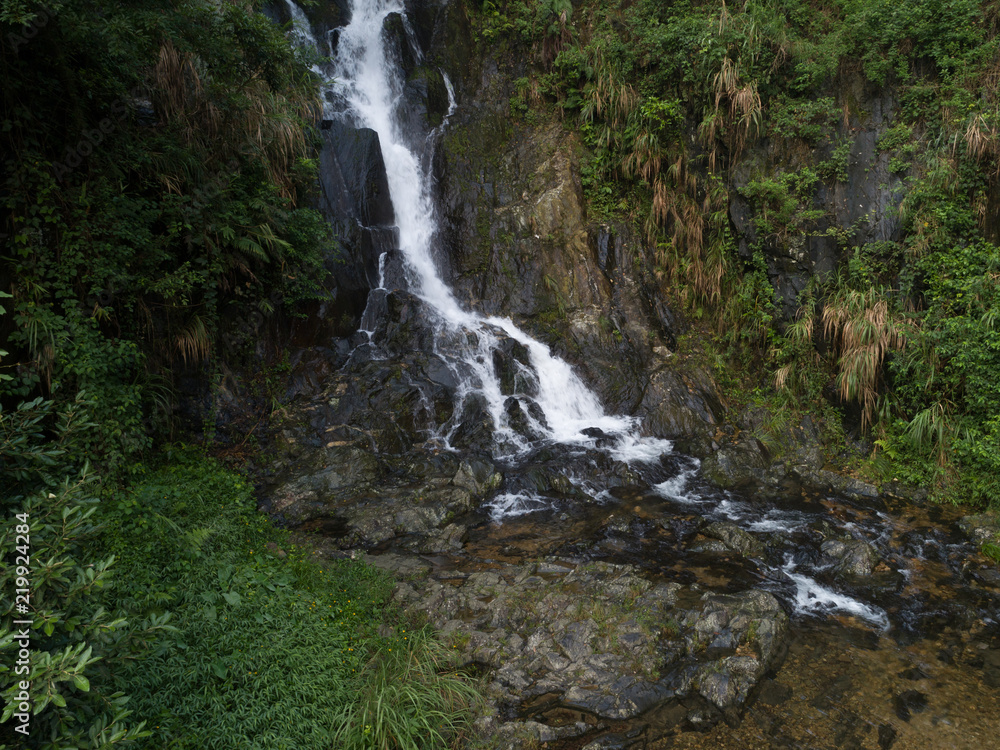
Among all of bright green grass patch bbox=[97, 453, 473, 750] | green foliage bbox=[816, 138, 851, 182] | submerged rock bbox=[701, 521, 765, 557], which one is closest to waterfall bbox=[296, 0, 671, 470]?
submerged rock bbox=[701, 521, 765, 557]

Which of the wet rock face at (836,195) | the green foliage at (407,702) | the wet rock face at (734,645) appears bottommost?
the wet rock face at (734,645)

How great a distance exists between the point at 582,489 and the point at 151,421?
5.89 m

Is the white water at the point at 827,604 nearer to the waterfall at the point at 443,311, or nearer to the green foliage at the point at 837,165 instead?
the waterfall at the point at 443,311

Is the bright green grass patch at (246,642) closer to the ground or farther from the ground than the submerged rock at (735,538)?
farther from the ground

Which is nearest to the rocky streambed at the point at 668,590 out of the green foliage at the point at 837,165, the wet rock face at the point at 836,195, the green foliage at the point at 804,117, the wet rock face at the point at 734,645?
the wet rock face at the point at 734,645

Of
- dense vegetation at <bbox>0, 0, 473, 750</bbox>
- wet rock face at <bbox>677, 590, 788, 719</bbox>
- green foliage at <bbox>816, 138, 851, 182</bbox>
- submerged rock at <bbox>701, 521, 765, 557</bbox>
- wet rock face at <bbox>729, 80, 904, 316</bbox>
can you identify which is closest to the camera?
dense vegetation at <bbox>0, 0, 473, 750</bbox>

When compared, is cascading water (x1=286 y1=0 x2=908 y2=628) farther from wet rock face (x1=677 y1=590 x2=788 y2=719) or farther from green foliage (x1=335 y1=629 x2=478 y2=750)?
green foliage (x1=335 y1=629 x2=478 y2=750)

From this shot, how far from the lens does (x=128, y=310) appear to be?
585 centimetres

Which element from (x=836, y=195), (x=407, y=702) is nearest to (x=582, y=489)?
(x=407, y=702)

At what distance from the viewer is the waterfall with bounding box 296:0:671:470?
30.5 feet

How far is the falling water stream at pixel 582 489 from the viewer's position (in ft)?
18.8

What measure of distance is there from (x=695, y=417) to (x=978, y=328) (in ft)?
13.3

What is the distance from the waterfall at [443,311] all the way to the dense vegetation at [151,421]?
351 cm

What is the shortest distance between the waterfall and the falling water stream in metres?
0.03
